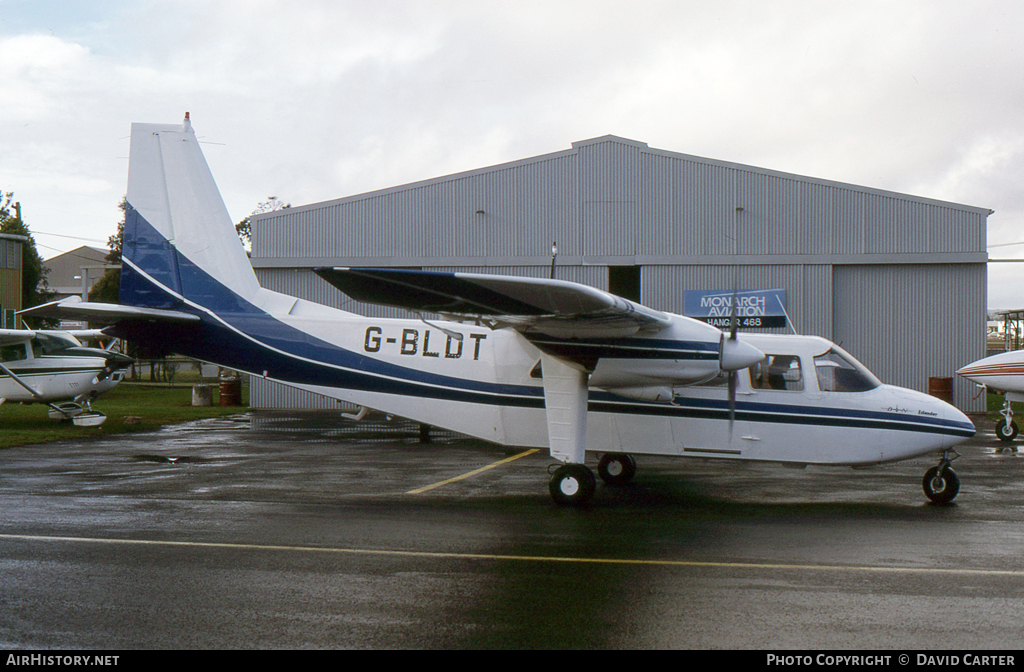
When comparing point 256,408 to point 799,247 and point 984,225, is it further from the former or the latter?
point 984,225

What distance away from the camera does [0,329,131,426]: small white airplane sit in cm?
2028

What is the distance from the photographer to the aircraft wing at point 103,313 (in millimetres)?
9844

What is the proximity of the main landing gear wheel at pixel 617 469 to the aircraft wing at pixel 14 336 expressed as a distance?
53.1ft

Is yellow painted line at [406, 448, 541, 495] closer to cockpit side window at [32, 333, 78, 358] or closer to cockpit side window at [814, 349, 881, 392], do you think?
cockpit side window at [814, 349, 881, 392]

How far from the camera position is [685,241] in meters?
25.0

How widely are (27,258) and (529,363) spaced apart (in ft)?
169

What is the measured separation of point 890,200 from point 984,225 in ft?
9.52

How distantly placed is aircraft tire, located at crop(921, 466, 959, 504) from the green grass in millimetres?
16969

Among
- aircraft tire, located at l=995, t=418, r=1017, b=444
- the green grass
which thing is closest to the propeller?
aircraft tire, located at l=995, t=418, r=1017, b=444

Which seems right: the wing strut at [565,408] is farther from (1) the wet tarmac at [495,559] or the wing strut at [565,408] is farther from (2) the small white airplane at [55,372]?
(2) the small white airplane at [55,372]

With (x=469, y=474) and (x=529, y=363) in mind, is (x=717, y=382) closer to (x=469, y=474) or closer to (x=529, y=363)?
(x=529, y=363)

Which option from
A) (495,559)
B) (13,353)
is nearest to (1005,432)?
(495,559)

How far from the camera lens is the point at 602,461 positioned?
12109 millimetres

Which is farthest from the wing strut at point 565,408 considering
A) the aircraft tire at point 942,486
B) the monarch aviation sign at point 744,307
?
the monarch aviation sign at point 744,307
